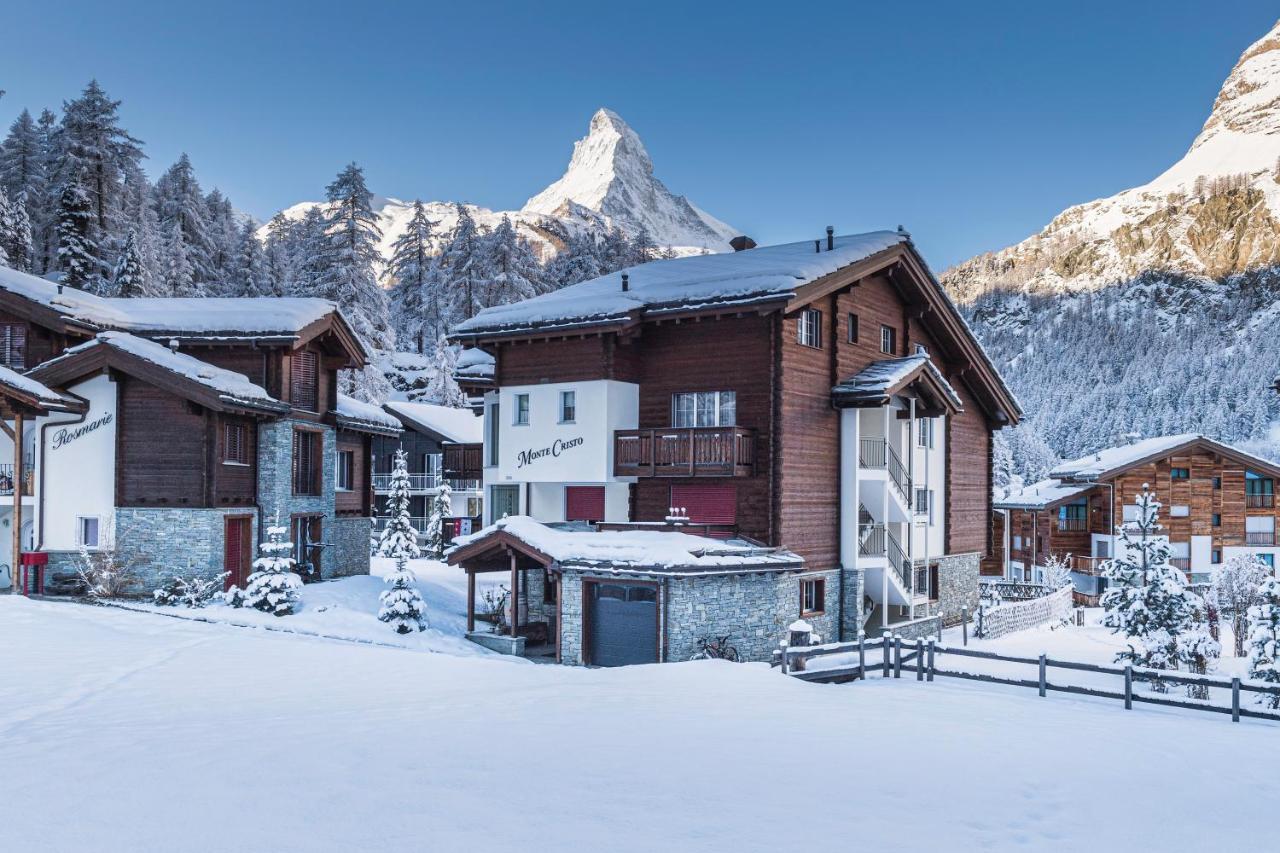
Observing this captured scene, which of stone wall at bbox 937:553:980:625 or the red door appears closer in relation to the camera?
the red door

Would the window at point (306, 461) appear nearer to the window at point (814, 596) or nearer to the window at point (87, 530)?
the window at point (87, 530)

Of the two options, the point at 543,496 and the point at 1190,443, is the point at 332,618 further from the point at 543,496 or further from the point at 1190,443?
the point at 1190,443

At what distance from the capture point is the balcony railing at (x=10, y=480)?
27125mm

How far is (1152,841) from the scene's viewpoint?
29.0 feet

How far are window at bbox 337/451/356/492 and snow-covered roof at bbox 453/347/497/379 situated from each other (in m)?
6.52

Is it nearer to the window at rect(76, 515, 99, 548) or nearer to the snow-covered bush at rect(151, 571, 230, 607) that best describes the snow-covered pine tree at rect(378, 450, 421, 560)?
the snow-covered bush at rect(151, 571, 230, 607)

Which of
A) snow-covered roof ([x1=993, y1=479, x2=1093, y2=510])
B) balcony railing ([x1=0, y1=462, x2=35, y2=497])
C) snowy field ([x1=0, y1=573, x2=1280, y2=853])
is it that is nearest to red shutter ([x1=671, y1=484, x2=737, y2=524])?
snowy field ([x1=0, y1=573, x2=1280, y2=853])

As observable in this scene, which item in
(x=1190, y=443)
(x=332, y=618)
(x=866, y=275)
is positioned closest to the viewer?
(x=332, y=618)

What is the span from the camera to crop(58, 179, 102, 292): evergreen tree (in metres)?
51.1

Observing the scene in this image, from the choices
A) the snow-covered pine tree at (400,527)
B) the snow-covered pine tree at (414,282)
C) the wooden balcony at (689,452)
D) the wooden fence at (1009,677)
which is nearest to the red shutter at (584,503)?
the wooden balcony at (689,452)

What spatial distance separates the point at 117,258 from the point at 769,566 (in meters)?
45.0

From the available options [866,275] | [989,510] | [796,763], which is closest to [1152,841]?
[796,763]

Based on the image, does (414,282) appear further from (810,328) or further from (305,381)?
(810,328)

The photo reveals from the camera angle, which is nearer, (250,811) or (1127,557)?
(250,811)
